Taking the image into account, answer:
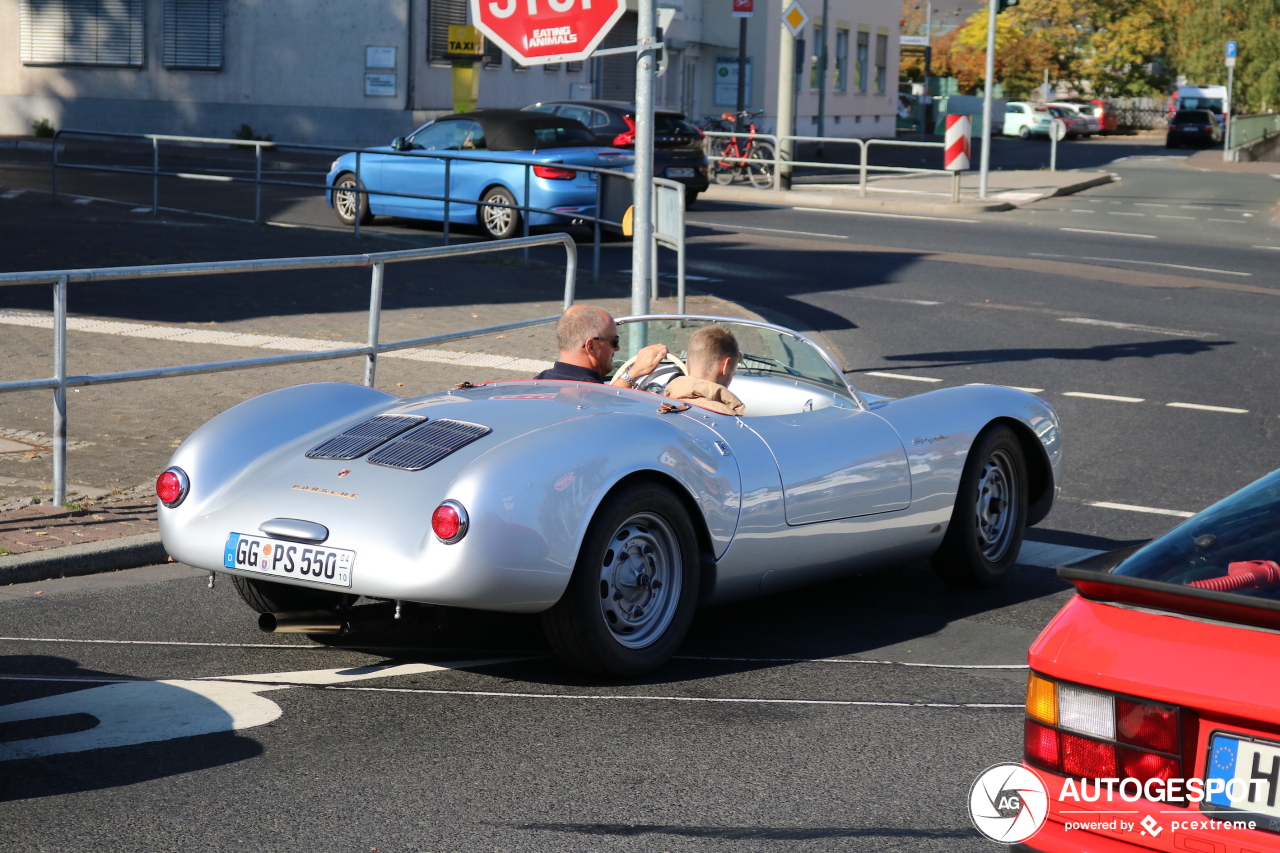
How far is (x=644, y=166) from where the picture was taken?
1015cm

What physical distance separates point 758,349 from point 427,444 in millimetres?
1742

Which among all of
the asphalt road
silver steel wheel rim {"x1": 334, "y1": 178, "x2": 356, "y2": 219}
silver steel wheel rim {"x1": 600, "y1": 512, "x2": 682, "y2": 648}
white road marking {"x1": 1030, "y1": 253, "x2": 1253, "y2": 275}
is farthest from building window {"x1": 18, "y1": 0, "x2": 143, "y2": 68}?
silver steel wheel rim {"x1": 600, "y1": 512, "x2": 682, "y2": 648}

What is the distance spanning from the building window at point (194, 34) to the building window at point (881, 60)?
102 feet

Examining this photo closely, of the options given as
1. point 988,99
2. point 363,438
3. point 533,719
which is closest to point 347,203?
point 988,99

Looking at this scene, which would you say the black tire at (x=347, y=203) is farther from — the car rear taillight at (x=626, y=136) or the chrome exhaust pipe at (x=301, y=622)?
the chrome exhaust pipe at (x=301, y=622)

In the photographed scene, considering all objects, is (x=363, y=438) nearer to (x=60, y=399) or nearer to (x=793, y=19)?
(x=60, y=399)

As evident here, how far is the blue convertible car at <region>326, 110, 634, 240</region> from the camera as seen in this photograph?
18.4 m

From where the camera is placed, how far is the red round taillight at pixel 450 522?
4.64 meters

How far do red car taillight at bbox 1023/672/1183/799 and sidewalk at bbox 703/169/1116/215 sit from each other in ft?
82.4

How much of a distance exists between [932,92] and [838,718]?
259ft

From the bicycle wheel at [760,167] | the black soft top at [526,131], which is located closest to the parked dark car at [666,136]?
the black soft top at [526,131]

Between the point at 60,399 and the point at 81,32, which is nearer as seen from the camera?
the point at 60,399

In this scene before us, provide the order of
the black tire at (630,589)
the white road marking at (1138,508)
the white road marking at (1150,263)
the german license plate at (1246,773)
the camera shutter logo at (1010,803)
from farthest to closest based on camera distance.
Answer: the white road marking at (1150,263) < the white road marking at (1138,508) < the black tire at (630,589) < the camera shutter logo at (1010,803) < the german license plate at (1246,773)

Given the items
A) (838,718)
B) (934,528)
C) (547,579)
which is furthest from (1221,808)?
(934,528)
